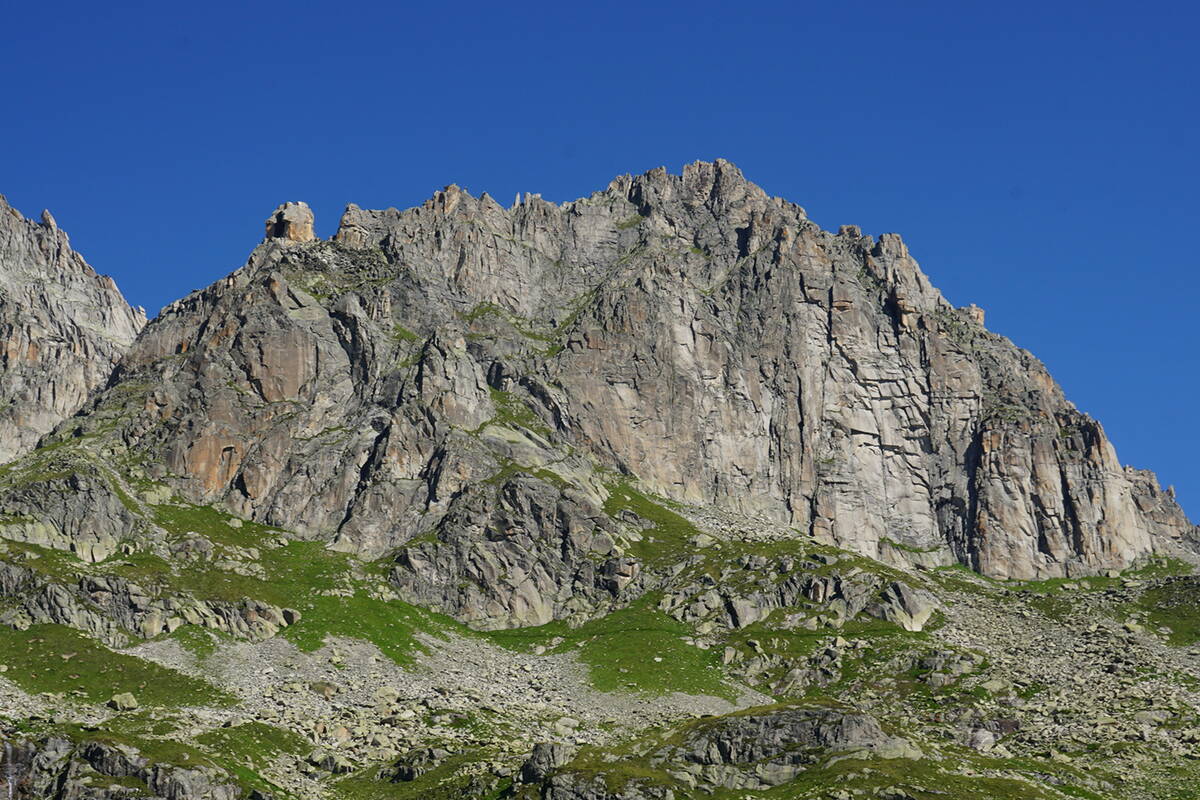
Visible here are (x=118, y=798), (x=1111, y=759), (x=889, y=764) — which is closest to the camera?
(x=118, y=798)

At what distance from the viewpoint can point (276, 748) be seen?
188m

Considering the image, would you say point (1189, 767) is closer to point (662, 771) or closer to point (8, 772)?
point (662, 771)

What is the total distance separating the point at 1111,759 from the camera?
185250 millimetres

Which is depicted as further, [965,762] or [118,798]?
[965,762]

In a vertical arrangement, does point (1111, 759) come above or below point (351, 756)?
above

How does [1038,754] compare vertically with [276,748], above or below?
above

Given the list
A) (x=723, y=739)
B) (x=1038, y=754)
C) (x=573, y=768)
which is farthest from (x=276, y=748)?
(x=1038, y=754)

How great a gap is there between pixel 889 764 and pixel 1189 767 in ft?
135

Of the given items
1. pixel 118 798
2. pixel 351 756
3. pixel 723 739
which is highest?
pixel 723 739

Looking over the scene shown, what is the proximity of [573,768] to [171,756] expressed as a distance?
1977 inches

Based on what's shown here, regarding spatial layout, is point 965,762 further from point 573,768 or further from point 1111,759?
point 573,768

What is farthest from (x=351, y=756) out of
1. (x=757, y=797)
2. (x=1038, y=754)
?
(x=1038, y=754)

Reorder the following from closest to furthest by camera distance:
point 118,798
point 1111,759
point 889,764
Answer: point 118,798 → point 889,764 → point 1111,759

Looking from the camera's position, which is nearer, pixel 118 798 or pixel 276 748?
pixel 118 798
